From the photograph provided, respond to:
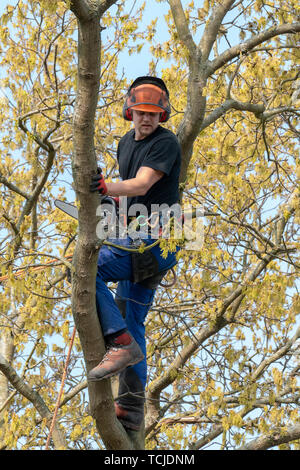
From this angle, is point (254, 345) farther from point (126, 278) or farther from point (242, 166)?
point (126, 278)

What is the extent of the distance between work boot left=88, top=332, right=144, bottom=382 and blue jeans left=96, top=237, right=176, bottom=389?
→ 9 centimetres

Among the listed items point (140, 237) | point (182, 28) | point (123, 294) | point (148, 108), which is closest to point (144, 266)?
point (140, 237)

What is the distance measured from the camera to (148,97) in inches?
183

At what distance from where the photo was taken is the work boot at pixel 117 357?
416cm

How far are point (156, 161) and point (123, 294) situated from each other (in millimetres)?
1105

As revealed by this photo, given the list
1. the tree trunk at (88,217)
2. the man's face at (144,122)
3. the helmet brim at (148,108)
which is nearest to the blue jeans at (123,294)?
the tree trunk at (88,217)

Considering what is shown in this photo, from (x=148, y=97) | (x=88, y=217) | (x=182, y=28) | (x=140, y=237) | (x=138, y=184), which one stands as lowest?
(x=88, y=217)

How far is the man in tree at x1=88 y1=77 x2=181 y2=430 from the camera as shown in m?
4.24

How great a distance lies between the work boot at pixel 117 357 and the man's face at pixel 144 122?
4.52 feet

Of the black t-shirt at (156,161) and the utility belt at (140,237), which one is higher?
the black t-shirt at (156,161)

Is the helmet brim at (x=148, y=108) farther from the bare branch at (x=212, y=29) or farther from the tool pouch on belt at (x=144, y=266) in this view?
the bare branch at (x=212, y=29)

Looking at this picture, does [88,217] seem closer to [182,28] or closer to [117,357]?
[117,357]

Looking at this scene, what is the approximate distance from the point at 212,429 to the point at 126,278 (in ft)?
11.2
